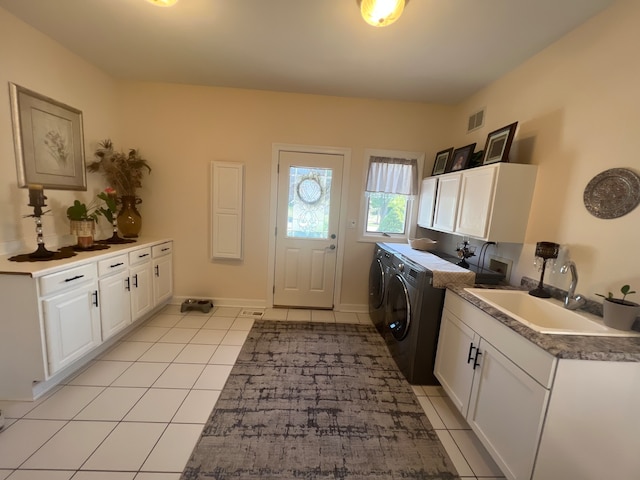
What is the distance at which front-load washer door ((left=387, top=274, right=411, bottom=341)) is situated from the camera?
2209 mm

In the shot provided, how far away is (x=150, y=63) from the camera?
2.60 meters

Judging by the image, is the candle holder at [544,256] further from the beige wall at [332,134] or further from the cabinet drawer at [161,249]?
the cabinet drawer at [161,249]

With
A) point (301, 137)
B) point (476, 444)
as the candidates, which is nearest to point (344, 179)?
point (301, 137)

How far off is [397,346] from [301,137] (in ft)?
8.19

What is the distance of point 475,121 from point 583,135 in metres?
1.21

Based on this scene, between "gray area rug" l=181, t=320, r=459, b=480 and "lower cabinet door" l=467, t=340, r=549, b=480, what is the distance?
0.94ft

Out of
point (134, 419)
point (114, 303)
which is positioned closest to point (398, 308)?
point (134, 419)

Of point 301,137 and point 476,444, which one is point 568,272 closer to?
point 476,444

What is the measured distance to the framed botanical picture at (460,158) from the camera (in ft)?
8.37

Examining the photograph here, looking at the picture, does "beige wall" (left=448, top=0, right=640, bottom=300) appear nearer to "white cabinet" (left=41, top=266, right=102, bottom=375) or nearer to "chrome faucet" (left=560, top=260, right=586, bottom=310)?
"chrome faucet" (left=560, top=260, right=586, bottom=310)

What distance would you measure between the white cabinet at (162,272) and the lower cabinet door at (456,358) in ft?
9.56

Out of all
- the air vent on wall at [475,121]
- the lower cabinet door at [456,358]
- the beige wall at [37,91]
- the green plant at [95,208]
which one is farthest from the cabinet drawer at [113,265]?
the air vent on wall at [475,121]

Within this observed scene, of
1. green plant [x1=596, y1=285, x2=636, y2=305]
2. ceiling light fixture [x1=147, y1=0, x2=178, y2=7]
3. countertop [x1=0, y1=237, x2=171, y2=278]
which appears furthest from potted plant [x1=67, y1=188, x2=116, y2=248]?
green plant [x1=596, y1=285, x2=636, y2=305]

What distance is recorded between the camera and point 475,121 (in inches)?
108
